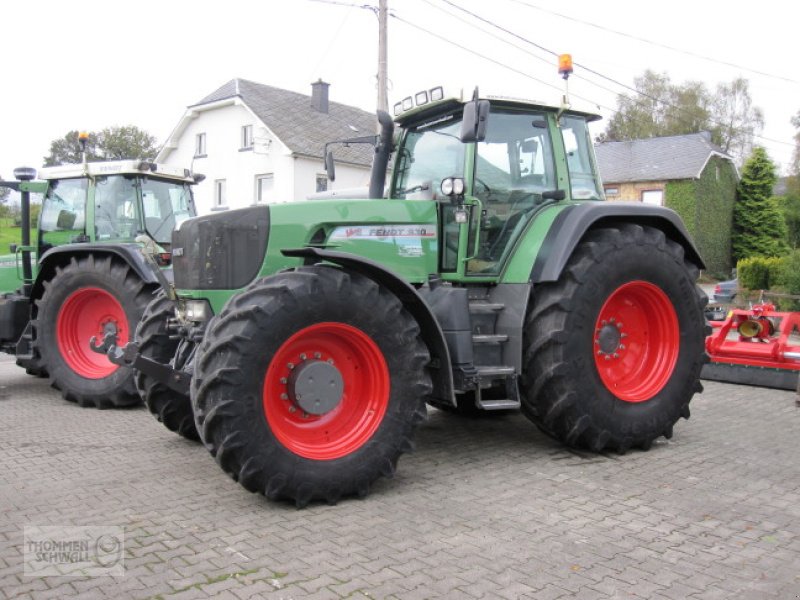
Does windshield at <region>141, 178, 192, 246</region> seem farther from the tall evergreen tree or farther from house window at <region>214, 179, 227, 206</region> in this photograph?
the tall evergreen tree

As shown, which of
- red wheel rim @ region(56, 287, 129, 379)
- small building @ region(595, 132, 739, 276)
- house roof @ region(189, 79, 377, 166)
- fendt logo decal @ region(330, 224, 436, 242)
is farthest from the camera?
small building @ region(595, 132, 739, 276)

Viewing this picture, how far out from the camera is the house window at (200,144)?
28.0 meters

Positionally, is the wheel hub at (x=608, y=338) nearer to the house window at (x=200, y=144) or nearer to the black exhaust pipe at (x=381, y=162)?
the black exhaust pipe at (x=381, y=162)

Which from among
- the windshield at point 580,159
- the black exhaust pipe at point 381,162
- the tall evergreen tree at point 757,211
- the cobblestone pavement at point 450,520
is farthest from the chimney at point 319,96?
the cobblestone pavement at point 450,520

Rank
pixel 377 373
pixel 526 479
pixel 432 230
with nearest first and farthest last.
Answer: pixel 377 373, pixel 526 479, pixel 432 230

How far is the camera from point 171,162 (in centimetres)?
2945

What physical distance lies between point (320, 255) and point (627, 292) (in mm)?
2529

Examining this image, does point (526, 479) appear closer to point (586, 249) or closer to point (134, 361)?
point (586, 249)

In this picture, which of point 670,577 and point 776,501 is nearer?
point 670,577

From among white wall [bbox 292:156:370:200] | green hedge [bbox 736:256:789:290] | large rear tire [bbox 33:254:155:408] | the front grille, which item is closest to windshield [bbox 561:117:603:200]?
the front grille

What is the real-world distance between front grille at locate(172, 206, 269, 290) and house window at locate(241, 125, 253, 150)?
895 inches

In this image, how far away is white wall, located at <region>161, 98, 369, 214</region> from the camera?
24625mm

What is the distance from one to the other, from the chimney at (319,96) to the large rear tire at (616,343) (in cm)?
2446

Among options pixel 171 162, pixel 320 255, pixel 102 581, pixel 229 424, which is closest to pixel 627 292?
pixel 320 255
